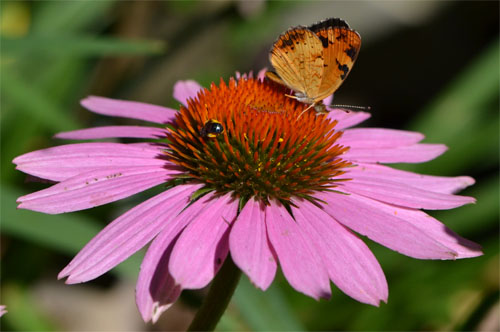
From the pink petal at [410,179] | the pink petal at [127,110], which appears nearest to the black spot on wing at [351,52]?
the pink petal at [410,179]

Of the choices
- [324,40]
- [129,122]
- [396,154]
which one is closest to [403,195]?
[396,154]

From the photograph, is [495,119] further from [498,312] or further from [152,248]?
[152,248]

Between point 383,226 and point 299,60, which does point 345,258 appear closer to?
point 383,226

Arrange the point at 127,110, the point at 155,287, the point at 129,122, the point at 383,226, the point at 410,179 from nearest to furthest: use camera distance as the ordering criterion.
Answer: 1. the point at 155,287
2. the point at 383,226
3. the point at 410,179
4. the point at 127,110
5. the point at 129,122

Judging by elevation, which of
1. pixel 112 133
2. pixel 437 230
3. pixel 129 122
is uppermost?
pixel 129 122

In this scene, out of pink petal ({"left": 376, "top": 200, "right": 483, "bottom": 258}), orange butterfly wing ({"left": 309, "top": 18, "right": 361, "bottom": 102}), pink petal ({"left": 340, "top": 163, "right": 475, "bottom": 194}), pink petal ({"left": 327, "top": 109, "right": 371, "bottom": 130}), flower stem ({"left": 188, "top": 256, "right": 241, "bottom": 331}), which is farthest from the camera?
pink petal ({"left": 327, "top": 109, "right": 371, "bottom": 130})

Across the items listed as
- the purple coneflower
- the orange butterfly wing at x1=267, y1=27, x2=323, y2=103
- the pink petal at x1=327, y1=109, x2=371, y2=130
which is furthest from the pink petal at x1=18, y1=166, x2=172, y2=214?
the pink petal at x1=327, y1=109, x2=371, y2=130

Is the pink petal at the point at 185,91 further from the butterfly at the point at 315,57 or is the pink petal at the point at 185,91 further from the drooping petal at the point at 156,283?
the drooping petal at the point at 156,283

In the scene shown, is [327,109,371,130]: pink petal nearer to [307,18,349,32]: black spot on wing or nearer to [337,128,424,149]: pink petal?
[337,128,424,149]: pink petal
